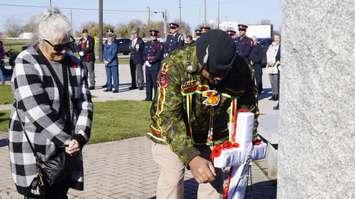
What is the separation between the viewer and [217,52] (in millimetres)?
2986

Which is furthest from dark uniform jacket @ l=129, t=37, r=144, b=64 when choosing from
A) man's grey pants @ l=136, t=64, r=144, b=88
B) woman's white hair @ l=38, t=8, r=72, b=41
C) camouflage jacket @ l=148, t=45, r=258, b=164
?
camouflage jacket @ l=148, t=45, r=258, b=164

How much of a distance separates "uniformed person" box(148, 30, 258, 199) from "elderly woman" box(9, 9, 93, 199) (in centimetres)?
56

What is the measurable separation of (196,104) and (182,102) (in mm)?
120

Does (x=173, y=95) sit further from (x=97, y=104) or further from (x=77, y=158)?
(x=97, y=104)

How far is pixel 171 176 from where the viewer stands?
3.56 metres

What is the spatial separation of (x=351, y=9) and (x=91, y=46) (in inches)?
616

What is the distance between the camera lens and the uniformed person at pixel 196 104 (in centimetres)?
303

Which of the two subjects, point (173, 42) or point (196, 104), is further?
point (173, 42)

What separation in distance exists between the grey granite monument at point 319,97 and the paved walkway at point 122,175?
4.14m

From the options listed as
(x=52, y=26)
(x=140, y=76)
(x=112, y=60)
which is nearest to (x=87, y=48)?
(x=112, y=60)

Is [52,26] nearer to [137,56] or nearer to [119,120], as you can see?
[119,120]

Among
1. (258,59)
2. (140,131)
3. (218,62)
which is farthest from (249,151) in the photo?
(258,59)

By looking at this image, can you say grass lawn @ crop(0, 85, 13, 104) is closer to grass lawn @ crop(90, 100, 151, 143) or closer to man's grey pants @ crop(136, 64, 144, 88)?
grass lawn @ crop(90, 100, 151, 143)

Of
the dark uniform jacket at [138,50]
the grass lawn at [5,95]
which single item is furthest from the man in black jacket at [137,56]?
the grass lawn at [5,95]
